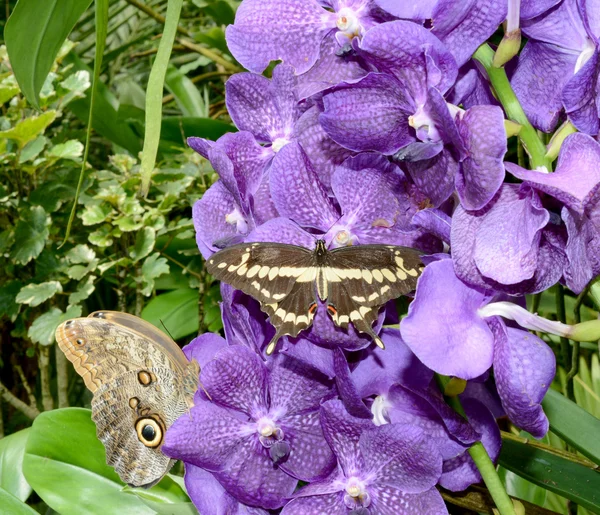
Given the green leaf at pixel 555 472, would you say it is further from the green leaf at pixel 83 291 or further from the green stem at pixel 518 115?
the green leaf at pixel 83 291

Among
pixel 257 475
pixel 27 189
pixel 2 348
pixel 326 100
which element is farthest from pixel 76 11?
pixel 2 348

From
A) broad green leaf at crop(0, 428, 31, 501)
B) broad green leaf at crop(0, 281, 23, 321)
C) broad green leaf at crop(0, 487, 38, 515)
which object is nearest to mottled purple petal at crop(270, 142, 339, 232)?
broad green leaf at crop(0, 487, 38, 515)

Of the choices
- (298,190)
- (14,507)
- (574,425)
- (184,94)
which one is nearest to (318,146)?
(298,190)

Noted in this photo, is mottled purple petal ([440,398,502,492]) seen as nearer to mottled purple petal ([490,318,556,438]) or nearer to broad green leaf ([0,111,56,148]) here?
mottled purple petal ([490,318,556,438])

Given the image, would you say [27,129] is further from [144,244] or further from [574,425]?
[574,425]

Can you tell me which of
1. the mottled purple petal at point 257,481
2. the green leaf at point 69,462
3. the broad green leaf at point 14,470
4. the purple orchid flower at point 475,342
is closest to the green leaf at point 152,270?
the broad green leaf at point 14,470

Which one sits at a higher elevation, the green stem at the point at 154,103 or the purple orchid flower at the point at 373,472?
the green stem at the point at 154,103
